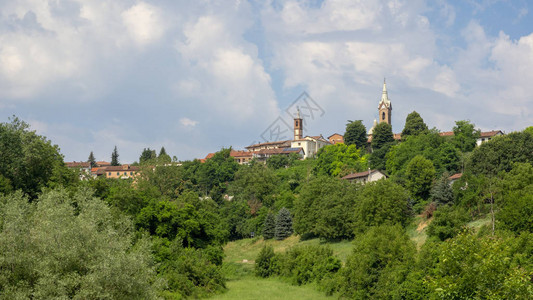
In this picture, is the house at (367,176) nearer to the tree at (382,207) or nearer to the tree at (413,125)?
the tree at (413,125)

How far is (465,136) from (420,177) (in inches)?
932

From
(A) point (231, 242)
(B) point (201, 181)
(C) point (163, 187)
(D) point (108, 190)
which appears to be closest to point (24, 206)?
(D) point (108, 190)

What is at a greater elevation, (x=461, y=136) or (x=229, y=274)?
(x=461, y=136)

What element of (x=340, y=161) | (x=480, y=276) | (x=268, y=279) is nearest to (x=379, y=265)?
(x=268, y=279)

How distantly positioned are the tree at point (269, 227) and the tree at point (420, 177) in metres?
20.9

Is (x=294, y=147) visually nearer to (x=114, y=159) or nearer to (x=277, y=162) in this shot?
(x=277, y=162)

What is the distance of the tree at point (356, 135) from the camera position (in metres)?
115

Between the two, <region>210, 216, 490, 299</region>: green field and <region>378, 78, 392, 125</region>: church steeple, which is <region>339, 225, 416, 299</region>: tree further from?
<region>378, 78, 392, 125</region>: church steeple

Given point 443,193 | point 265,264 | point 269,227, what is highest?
point 443,193

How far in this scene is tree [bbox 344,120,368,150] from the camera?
114875 mm

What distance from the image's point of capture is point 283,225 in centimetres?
7588

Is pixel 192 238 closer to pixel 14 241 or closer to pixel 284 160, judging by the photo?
pixel 14 241

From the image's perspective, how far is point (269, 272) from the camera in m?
55.7

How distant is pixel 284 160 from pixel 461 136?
148 feet
